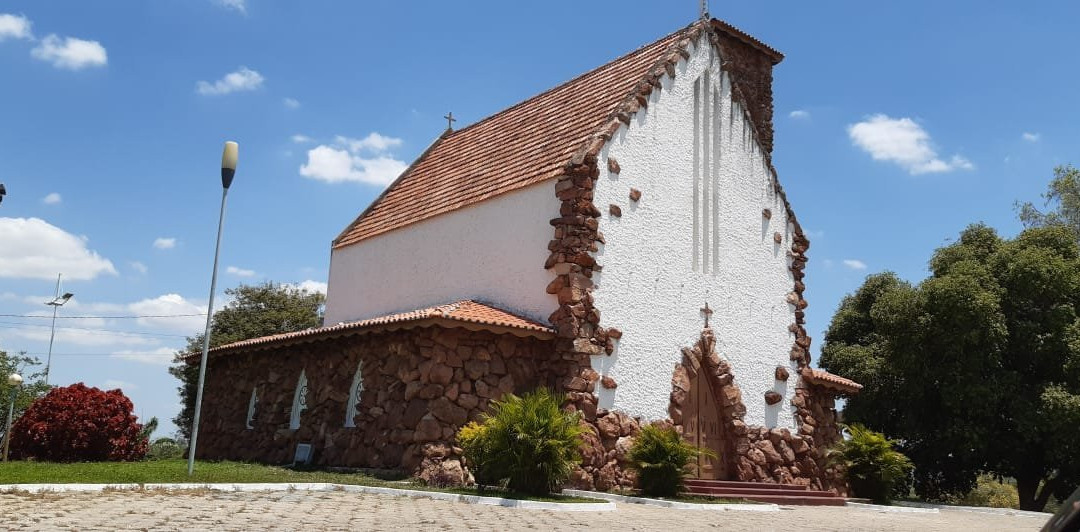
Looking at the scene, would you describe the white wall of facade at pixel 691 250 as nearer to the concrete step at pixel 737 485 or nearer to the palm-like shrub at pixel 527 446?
the concrete step at pixel 737 485

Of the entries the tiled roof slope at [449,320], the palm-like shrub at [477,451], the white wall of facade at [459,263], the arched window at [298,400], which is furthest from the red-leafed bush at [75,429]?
the palm-like shrub at [477,451]

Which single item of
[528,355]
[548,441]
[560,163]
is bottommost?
[548,441]

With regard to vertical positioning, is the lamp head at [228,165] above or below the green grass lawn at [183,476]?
above

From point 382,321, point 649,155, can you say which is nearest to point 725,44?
point 649,155

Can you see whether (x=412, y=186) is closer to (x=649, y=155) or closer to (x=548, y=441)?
(x=649, y=155)

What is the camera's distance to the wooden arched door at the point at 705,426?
1784 centimetres

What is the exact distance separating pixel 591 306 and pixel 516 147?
225 inches

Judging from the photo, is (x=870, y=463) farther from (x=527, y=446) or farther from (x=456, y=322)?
(x=456, y=322)

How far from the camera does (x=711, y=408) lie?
18.4 metres

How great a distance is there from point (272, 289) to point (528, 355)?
86.5 feet

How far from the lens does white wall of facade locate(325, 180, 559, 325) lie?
17094mm

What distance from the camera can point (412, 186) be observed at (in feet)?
A: 79.2

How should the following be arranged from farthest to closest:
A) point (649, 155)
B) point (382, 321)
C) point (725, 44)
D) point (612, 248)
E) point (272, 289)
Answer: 1. point (272, 289)
2. point (725, 44)
3. point (649, 155)
4. point (612, 248)
5. point (382, 321)

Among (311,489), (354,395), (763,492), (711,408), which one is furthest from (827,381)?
(311,489)
